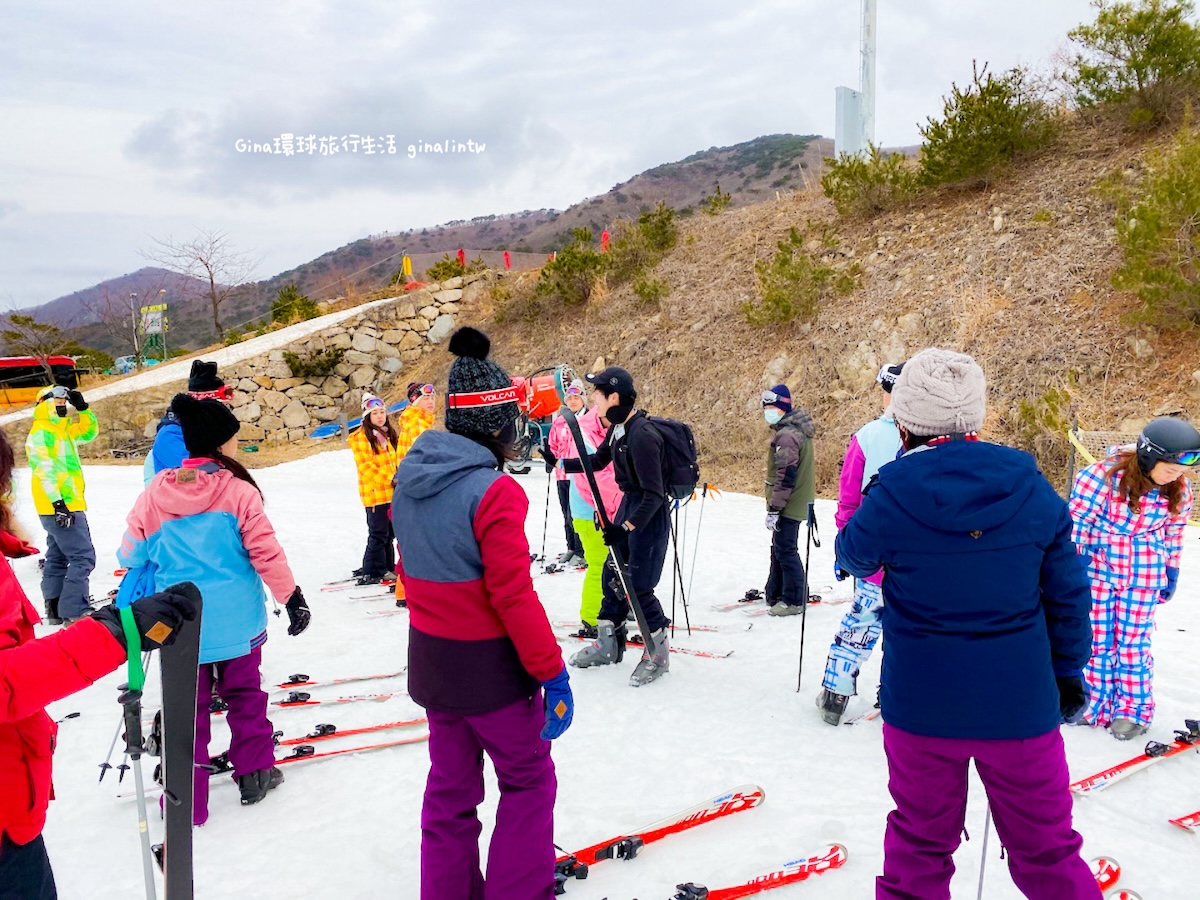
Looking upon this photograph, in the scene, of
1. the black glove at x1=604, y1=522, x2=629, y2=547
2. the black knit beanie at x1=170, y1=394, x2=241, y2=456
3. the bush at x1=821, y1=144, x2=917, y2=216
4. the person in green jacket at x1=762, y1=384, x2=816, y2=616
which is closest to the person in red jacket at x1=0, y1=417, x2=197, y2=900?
the black knit beanie at x1=170, y1=394, x2=241, y2=456

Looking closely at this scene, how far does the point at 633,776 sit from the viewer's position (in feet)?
12.3

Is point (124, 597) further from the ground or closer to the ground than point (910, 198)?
closer to the ground

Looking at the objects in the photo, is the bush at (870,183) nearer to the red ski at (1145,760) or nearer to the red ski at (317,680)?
the red ski at (1145,760)

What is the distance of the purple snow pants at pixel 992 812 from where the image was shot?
2.12m

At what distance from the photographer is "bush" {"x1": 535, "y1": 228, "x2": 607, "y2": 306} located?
66.4 ft

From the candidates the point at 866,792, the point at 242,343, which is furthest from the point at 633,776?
the point at 242,343

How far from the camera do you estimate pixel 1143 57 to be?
524 inches

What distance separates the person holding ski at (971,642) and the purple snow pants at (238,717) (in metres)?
2.70

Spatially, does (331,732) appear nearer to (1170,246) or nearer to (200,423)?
(200,423)

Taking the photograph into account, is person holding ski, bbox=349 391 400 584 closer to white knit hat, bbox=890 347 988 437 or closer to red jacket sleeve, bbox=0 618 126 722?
red jacket sleeve, bbox=0 618 126 722

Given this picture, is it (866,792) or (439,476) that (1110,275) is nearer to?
(866,792)

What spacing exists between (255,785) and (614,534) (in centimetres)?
218

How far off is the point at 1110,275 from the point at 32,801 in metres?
13.3

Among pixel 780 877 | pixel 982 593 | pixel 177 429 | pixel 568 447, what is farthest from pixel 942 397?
pixel 568 447
